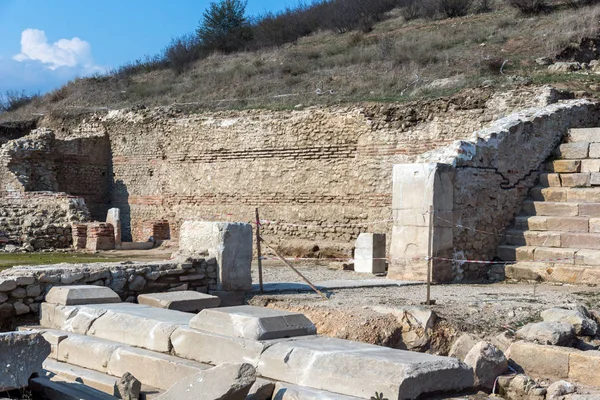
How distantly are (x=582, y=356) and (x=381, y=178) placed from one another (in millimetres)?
10205

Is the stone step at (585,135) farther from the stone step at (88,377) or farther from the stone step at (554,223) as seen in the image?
the stone step at (88,377)

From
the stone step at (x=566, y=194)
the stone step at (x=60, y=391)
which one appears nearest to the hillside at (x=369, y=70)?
the stone step at (x=566, y=194)

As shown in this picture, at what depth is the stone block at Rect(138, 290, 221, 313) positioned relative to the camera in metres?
6.68

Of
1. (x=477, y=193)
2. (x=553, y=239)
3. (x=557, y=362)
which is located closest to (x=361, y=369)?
(x=557, y=362)

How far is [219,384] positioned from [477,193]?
22.3ft

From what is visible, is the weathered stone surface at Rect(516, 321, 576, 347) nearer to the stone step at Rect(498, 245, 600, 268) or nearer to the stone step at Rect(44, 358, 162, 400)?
the stone step at Rect(44, 358, 162, 400)

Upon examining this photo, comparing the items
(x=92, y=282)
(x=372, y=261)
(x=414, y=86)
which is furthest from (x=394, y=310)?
(x=414, y=86)

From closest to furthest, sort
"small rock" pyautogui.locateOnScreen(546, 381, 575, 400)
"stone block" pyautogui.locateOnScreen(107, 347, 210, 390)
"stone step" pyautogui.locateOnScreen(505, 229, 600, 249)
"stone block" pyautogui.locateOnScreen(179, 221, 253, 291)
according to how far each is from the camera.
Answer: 1. "small rock" pyautogui.locateOnScreen(546, 381, 575, 400)
2. "stone block" pyautogui.locateOnScreen(107, 347, 210, 390)
3. "stone block" pyautogui.locateOnScreen(179, 221, 253, 291)
4. "stone step" pyautogui.locateOnScreen(505, 229, 600, 249)

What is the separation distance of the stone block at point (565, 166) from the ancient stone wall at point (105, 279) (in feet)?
19.3

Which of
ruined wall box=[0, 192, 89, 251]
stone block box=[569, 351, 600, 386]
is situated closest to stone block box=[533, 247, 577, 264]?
stone block box=[569, 351, 600, 386]

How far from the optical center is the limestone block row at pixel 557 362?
16.3 ft

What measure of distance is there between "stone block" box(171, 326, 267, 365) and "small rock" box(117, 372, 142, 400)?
1.48 feet

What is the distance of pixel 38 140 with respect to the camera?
21.2 meters

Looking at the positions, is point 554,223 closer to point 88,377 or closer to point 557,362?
point 557,362
